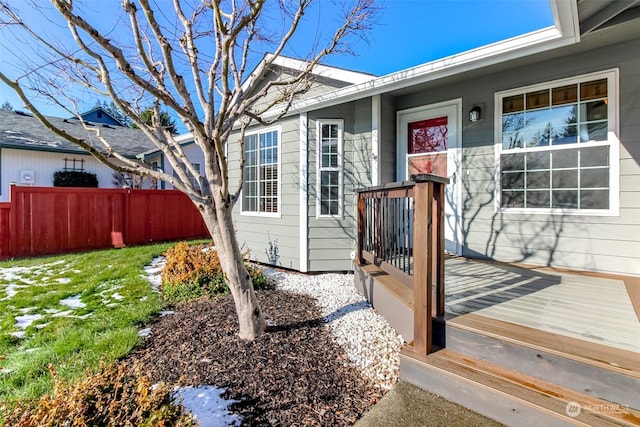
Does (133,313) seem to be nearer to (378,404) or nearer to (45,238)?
(378,404)

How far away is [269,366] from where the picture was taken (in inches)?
94.9

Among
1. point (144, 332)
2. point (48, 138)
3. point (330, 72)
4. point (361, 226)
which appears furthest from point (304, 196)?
point (48, 138)

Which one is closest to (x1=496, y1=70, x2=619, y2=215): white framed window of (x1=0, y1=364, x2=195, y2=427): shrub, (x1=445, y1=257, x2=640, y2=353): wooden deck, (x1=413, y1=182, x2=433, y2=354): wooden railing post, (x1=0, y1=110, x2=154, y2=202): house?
(x1=445, y1=257, x2=640, y2=353): wooden deck

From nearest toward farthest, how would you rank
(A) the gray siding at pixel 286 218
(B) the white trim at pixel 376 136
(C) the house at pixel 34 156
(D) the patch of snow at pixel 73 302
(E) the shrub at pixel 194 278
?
(D) the patch of snow at pixel 73 302 < (E) the shrub at pixel 194 278 < (B) the white trim at pixel 376 136 < (A) the gray siding at pixel 286 218 < (C) the house at pixel 34 156

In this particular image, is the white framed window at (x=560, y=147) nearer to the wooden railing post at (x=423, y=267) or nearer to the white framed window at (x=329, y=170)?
the white framed window at (x=329, y=170)

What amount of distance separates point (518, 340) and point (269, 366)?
179 centimetres

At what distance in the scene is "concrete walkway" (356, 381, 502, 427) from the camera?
1743 mm

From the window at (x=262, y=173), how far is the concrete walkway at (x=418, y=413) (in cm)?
436

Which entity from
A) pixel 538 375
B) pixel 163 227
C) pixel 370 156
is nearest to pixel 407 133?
pixel 370 156

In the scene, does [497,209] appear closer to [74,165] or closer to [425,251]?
[425,251]

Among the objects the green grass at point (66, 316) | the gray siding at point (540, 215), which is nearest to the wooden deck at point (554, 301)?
the gray siding at point (540, 215)

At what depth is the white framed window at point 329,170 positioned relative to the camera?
5273 millimetres

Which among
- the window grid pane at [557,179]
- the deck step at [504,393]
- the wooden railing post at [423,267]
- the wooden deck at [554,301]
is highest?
the window grid pane at [557,179]

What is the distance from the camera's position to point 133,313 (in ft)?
11.4
